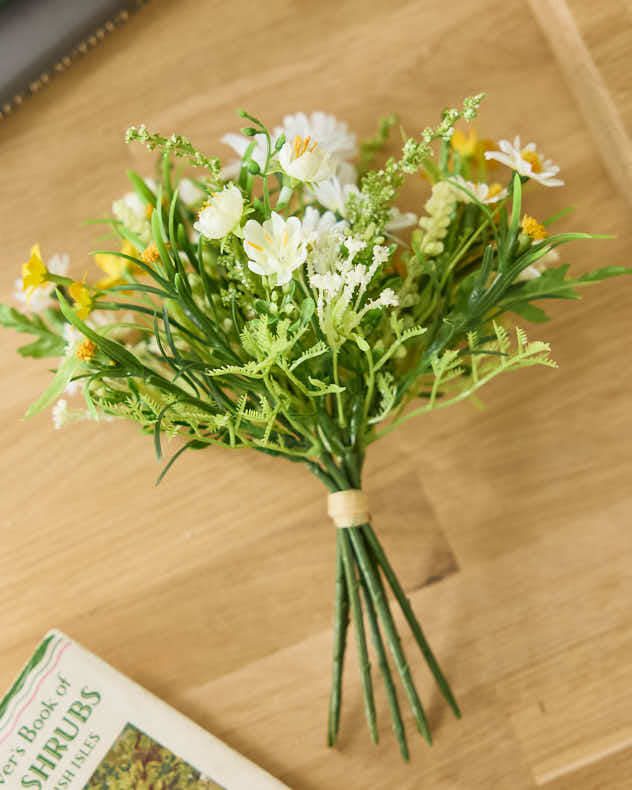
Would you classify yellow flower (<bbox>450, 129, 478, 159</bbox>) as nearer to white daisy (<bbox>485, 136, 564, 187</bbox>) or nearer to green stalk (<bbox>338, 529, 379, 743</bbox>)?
white daisy (<bbox>485, 136, 564, 187</bbox>)

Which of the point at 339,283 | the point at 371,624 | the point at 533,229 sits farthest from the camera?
the point at 371,624

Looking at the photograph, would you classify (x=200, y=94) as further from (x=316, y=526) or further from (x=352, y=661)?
(x=352, y=661)

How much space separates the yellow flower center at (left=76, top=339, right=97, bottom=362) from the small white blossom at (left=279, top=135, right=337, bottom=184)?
0.67ft

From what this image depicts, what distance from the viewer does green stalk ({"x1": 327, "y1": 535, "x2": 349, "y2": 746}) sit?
2.19 feet

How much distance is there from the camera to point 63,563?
0.75 metres

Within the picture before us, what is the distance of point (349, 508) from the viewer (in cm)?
64

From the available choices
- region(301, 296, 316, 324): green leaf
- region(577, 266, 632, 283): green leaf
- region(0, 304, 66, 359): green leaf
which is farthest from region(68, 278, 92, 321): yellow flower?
region(577, 266, 632, 283): green leaf

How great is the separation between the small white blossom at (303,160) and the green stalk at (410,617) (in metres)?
0.34

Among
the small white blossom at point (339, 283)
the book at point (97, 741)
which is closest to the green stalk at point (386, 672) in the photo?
the book at point (97, 741)

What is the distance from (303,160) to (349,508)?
320mm

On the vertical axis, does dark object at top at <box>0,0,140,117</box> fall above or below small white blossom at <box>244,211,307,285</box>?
above

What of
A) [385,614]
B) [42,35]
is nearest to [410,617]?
[385,614]

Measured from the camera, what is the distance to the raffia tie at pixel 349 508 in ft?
2.09

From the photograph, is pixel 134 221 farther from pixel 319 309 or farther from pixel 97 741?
pixel 97 741
